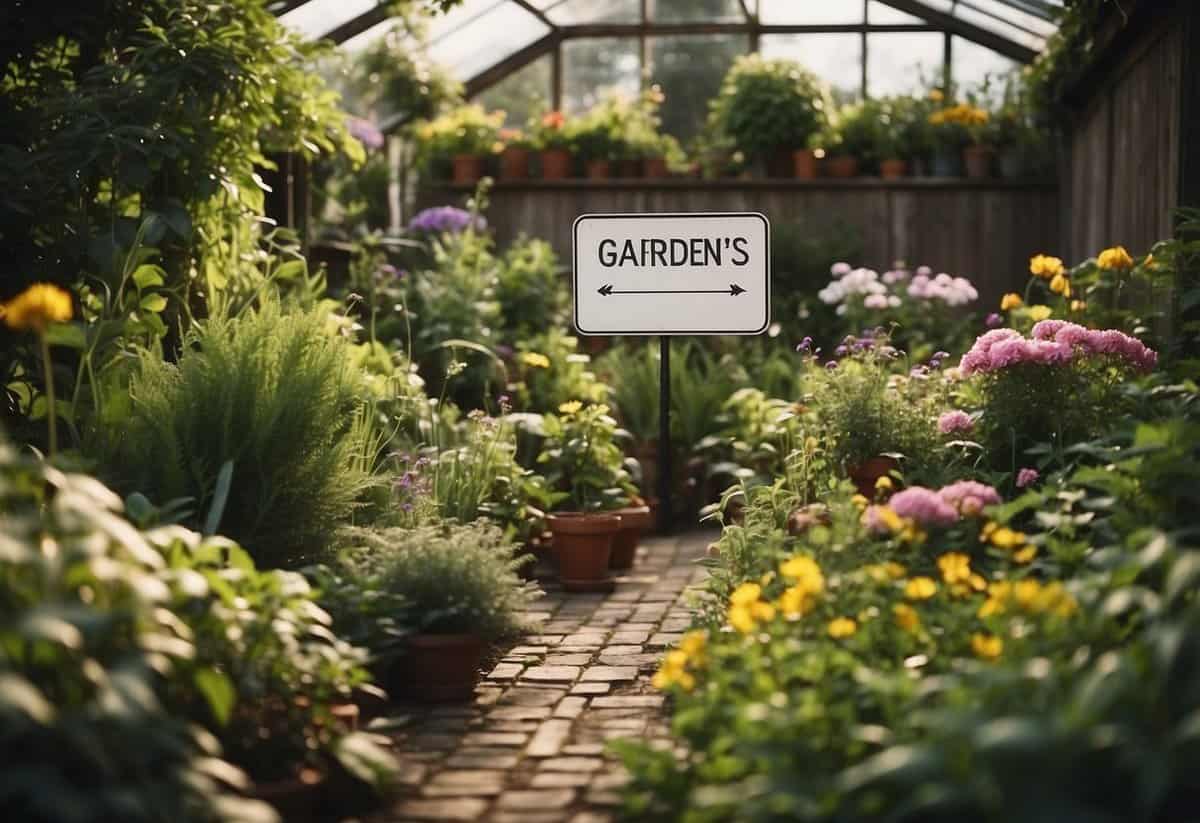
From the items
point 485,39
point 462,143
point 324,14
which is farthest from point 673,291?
point 485,39

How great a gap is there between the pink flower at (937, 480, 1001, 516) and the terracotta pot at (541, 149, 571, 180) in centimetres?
702

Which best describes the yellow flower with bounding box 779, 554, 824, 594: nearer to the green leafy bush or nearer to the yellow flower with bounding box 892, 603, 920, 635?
the yellow flower with bounding box 892, 603, 920, 635

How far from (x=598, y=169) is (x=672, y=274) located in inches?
209

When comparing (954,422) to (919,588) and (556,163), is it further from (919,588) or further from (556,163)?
(556,163)

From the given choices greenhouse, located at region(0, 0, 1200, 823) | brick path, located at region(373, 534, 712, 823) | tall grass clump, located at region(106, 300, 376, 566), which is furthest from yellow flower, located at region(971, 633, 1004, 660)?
tall grass clump, located at region(106, 300, 376, 566)

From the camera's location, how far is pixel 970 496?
132 inches

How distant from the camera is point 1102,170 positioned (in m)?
7.66

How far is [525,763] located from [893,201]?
24.6 feet

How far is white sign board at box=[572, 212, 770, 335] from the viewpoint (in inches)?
190

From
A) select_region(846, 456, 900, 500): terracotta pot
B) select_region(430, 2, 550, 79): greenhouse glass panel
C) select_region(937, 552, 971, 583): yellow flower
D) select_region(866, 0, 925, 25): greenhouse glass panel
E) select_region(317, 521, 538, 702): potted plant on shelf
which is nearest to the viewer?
select_region(937, 552, 971, 583): yellow flower

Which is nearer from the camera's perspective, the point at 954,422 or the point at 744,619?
the point at 744,619

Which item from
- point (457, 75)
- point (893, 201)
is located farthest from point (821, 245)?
point (457, 75)

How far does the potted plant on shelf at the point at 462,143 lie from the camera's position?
1015 centimetres

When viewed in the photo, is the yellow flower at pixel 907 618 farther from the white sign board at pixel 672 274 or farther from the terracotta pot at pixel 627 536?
the terracotta pot at pixel 627 536
